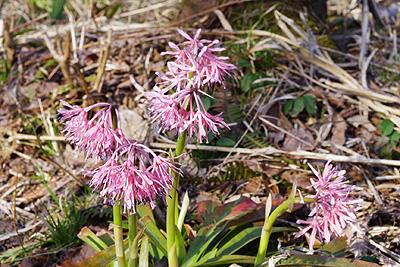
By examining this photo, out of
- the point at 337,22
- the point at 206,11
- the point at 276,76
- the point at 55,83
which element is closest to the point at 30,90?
the point at 55,83

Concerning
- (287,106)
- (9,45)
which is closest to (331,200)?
(287,106)

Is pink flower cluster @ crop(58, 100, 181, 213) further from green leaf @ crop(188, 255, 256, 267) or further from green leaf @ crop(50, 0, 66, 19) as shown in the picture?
green leaf @ crop(50, 0, 66, 19)

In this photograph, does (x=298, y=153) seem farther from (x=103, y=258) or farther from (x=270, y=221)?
(x=103, y=258)

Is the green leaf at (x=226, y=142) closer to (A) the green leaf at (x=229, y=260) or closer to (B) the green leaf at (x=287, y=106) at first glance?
(B) the green leaf at (x=287, y=106)

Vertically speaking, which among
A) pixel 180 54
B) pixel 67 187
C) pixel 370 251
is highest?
pixel 180 54

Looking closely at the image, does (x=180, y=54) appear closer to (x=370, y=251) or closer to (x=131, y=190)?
(x=131, y=190)

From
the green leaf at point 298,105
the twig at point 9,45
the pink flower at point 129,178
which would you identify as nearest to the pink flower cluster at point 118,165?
the pink flower at point 129,178
